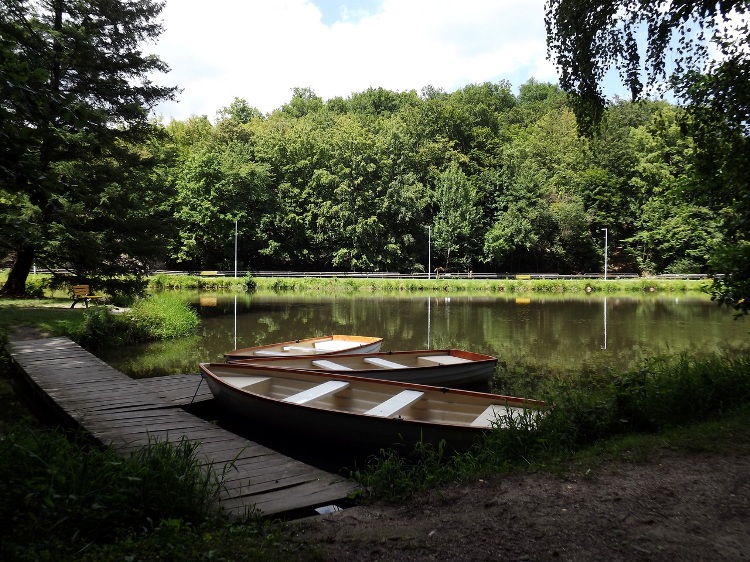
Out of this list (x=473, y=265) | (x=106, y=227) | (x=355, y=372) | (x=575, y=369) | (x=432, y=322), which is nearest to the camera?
(x=355, y=372)

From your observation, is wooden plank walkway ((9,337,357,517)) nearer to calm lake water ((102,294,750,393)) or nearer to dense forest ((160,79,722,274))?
calm lake water ((102,294,750,393))

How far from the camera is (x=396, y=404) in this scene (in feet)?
23.0

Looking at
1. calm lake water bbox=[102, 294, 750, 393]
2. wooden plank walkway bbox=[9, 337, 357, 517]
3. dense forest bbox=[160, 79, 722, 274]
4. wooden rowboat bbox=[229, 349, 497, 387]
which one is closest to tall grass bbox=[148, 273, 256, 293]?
dense forest bbox=[160, 79, 722, 274]

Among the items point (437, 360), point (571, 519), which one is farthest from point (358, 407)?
point (571, 519)

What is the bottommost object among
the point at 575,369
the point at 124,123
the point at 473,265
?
the point at 575,369

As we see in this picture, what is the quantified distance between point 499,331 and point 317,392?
42.0ft

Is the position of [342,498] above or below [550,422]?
below

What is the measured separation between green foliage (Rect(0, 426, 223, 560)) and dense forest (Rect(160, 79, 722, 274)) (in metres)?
43.6

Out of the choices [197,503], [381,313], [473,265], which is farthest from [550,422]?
[473,265]

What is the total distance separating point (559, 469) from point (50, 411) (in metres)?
6.95

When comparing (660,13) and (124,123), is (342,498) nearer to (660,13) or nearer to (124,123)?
(660,13)

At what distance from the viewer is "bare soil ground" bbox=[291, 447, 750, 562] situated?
10.8 ft

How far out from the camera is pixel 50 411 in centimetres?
773

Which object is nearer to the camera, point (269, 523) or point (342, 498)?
point (269, 523)
